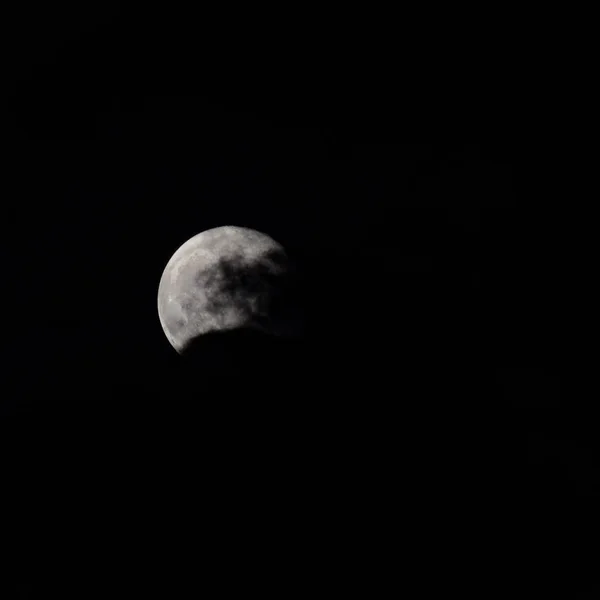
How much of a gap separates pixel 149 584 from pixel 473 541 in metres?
2.77

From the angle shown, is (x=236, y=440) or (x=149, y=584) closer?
(x=149, y=584)

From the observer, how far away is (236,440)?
5.64 m

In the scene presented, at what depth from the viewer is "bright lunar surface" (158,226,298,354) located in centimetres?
507

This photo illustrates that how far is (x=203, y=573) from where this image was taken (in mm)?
5113

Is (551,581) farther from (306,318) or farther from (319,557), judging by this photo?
(306,318)

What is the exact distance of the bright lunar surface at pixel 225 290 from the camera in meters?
5.07

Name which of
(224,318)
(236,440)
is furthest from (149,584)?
(224,318)

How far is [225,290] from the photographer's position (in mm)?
5113

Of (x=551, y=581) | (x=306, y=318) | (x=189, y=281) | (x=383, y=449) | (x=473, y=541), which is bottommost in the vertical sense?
(x=551, y=581)

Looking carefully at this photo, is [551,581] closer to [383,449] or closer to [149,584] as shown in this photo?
[383,449]

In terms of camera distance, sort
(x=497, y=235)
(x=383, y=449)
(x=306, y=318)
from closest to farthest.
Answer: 1. (x=306, y=318)
2. (x=383, y=449)
3. (x=497, y=235)

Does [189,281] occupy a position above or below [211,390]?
above

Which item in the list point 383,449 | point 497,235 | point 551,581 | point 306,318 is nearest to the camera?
point 551,581

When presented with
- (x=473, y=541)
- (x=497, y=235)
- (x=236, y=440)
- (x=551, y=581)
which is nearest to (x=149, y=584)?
(x=236, y=440)
